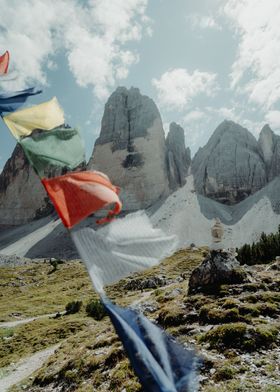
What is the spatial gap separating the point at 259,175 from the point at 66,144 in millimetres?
172092

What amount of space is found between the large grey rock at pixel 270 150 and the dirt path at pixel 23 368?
153753mm

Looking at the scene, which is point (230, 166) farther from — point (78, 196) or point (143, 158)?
point (78, 196)

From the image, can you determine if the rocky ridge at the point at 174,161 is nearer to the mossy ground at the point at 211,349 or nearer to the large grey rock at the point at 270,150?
the large grey rock at the point at 270,150

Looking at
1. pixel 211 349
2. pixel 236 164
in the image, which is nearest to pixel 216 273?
pixel 211 349

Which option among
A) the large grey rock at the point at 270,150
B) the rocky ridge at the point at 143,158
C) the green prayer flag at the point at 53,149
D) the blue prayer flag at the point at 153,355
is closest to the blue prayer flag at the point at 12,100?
the green prayer flag at the point at 53,149

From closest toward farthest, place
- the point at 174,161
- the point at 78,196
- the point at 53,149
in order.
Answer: the point at 78,196 < the point at 53,149 < the point at 174,161

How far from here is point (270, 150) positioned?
175250 millimetres

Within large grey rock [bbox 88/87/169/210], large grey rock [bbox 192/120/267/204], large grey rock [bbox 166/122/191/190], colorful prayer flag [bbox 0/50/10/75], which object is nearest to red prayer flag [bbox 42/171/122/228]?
colorful prayer flag [bbox 0/50/10/75]

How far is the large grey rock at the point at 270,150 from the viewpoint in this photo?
552ft

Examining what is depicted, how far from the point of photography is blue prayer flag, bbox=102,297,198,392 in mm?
4414

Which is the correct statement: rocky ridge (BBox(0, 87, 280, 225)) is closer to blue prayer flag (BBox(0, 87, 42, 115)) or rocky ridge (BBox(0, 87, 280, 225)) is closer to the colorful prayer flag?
the colorful prayer flag

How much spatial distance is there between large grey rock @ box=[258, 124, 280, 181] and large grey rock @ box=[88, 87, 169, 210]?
155ft

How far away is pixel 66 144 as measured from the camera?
19.6 feet

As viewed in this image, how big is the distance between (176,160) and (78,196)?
189406 millimetres
